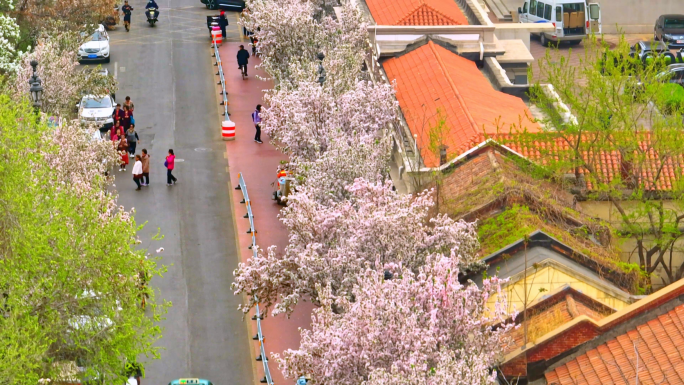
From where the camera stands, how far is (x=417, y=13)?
5303 centimetres

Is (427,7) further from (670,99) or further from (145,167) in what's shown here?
(670,99)

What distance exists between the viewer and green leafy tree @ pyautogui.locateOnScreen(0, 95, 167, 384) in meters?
27.2

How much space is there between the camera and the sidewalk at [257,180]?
127 ft

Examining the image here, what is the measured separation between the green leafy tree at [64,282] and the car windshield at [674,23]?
155ft

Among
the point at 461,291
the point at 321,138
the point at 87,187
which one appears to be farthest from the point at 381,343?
the point at 321,138

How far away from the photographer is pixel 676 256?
39.0 metres

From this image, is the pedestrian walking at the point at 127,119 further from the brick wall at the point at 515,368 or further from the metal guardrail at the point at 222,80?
the brick wall at the point at 515,368

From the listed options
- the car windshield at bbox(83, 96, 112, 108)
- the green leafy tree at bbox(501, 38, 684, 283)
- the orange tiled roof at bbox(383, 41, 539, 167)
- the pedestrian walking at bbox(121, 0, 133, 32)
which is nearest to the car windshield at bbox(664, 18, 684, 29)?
the orange tiled roof at bbox(383, 41, 539, 167)

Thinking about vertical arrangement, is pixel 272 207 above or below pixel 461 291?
Result: below

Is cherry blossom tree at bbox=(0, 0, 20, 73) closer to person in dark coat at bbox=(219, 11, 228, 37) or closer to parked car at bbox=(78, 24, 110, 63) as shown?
parked car at bbox=(78, 24, 110, 63)

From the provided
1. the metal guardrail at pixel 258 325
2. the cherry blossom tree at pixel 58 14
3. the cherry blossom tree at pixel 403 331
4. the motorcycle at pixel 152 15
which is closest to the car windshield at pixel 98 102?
the cherry blossom tree at pixel 58 14

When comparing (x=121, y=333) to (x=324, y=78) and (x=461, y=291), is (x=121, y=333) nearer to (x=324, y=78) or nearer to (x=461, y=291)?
(x=461, y=291)

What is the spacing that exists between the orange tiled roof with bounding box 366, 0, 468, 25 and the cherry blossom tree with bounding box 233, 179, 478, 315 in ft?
65.1

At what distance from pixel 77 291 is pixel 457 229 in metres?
9.39
